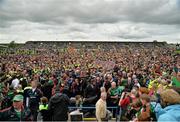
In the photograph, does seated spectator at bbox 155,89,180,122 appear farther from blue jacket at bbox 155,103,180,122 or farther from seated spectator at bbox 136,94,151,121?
seated spectator at bbox 136,94,151,121

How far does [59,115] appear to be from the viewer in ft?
26.9

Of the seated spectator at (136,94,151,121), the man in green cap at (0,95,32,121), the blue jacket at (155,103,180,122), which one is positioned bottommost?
the man in green cap at (0,95,32,121)

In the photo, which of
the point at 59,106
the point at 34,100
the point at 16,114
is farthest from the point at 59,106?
the point at 16,114

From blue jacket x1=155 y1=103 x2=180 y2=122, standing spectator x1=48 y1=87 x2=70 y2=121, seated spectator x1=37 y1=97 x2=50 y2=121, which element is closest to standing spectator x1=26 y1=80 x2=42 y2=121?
seated spectator x1=37 y1=97 x2=50 y2=121

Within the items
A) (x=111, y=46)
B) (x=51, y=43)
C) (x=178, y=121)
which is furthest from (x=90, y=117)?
(x=51, y=43)

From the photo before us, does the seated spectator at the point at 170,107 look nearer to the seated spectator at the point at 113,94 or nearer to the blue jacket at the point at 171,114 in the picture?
the blue jacket at the point at 171,114

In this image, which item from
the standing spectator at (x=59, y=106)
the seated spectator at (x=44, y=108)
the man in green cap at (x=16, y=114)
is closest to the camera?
the man in green cap at (x=16, y=114)

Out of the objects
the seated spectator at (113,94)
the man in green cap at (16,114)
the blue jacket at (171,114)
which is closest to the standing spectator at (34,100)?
the seated spectator at (113,94)

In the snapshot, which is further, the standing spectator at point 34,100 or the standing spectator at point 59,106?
the standing spectator at point 34,100

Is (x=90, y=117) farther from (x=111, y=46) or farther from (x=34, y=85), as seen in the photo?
(x=111, y=46)

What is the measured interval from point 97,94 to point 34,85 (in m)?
2.86

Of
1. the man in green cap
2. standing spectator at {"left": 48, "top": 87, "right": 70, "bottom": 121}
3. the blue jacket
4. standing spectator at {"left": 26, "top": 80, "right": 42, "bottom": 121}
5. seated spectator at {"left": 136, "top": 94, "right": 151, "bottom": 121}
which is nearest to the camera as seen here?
the blue jacket

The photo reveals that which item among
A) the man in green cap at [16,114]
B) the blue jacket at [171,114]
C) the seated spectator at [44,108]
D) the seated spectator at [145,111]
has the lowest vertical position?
the seated spectator at [44,108]

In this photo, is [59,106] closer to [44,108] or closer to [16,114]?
[44,108]
